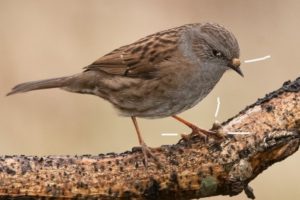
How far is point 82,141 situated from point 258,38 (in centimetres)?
310

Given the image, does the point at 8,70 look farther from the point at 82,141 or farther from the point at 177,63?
the point at 177,63

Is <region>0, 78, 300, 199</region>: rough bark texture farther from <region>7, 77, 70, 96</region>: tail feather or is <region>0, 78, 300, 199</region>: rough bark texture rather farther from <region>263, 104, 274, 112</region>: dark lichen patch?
<region>7, 77, 70, 96</region>: tail feather

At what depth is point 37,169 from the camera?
532cm

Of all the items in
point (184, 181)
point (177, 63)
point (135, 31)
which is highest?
point (135, 31)

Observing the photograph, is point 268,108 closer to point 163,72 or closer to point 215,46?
point 215,46

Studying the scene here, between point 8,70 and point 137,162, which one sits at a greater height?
point 8,70

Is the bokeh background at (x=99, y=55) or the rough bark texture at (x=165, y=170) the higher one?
the bokeh background at (x=99, y=55)

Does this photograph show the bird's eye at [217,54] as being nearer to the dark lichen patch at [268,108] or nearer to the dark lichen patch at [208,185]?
the dark lichen patch at [268,108]

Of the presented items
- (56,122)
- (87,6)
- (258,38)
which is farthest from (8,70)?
(258,38)

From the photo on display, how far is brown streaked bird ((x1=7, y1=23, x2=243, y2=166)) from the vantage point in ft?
21.3

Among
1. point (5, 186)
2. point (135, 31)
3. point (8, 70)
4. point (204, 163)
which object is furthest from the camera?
point (135, 31)

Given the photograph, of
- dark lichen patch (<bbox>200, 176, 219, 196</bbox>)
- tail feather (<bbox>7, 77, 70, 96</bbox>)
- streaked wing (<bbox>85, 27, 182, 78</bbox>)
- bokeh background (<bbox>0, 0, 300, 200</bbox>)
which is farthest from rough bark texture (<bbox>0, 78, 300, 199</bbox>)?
bokeh background (<bbox>0, 0, 300, 200</bbox>)

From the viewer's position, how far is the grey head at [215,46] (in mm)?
6406

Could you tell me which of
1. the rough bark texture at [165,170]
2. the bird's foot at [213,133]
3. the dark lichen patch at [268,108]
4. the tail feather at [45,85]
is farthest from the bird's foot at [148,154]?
the tail feather at [45,85]
